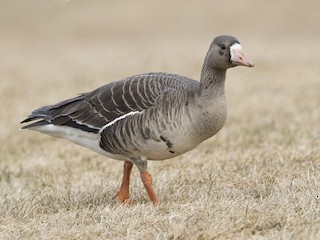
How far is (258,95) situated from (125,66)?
8.24 metres

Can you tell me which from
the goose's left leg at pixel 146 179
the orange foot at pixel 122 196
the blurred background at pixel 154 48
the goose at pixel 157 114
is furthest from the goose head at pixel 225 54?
the blurred background at pixel 154 48

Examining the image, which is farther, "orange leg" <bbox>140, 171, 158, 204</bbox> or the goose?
"orange leg" <bbox>140, 171, 158, 204</bbox>

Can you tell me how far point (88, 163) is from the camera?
9.02 meters

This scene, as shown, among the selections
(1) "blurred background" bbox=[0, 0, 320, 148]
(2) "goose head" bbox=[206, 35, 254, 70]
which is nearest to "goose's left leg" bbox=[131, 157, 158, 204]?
(2) "goose head" bbox=[206, 35, 254, 70]

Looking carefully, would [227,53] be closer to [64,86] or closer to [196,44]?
[64,86]

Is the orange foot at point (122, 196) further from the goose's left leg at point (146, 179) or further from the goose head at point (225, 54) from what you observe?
the goose head at point (225, 54)

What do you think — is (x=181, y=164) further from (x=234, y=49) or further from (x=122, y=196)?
(x=234, y=49)

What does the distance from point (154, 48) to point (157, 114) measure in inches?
846

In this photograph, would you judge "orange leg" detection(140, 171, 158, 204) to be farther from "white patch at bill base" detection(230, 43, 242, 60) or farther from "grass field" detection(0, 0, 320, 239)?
"white patch at bill base" detection(230, 43, 242, 60)

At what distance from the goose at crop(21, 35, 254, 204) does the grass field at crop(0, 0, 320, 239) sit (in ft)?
1.72

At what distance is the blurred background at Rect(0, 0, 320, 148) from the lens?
1427 cm

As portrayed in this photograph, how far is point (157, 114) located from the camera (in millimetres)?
6219

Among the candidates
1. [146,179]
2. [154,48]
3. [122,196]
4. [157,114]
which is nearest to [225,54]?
[157,114]

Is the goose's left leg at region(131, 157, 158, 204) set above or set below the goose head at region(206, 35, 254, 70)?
below
